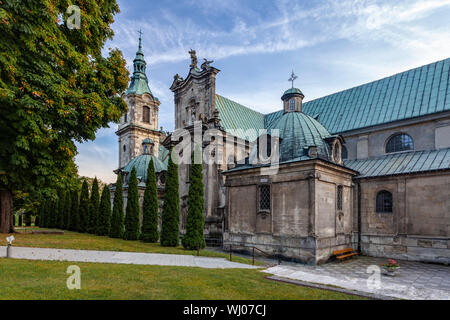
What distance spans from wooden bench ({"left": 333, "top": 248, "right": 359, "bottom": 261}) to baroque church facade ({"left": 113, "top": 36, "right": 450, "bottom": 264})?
395 millimetres

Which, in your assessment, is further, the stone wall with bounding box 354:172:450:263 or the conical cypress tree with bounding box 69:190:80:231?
the conical cypress tree with bounding box 69:190:80:231

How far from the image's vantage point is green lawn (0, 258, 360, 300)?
7324mm

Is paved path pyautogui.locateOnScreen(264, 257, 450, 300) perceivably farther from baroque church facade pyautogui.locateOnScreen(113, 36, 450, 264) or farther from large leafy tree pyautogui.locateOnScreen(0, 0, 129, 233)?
large leafy tree pyautogui.locateOnScreen(0, 0, 129, 233)

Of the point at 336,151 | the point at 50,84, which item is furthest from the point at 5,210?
the point at 336,151

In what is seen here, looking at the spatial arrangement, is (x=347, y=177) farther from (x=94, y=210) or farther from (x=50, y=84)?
(x=94, y=210)

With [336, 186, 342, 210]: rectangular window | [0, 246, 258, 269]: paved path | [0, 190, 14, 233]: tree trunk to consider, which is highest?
[336, 186, 342, 210]: rectangular window

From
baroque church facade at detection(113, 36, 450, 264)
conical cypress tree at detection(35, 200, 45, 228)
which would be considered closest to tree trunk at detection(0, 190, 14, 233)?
baroque church facade at detection(113, 36, 450, 264)

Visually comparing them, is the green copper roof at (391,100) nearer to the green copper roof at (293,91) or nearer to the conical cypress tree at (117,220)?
the green copper roof at (293,91)

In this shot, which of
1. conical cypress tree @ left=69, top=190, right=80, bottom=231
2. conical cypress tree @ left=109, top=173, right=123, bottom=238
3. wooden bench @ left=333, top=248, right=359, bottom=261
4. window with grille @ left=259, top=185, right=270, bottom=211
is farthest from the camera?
conical cypress tree @ left=69, top=190, right=80, bottom=231

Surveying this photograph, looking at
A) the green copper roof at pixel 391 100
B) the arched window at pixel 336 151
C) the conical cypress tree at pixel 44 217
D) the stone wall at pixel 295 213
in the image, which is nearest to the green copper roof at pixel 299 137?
the arched window at pixel 336 151

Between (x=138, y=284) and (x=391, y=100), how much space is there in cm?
2228

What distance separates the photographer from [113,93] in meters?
16.1
